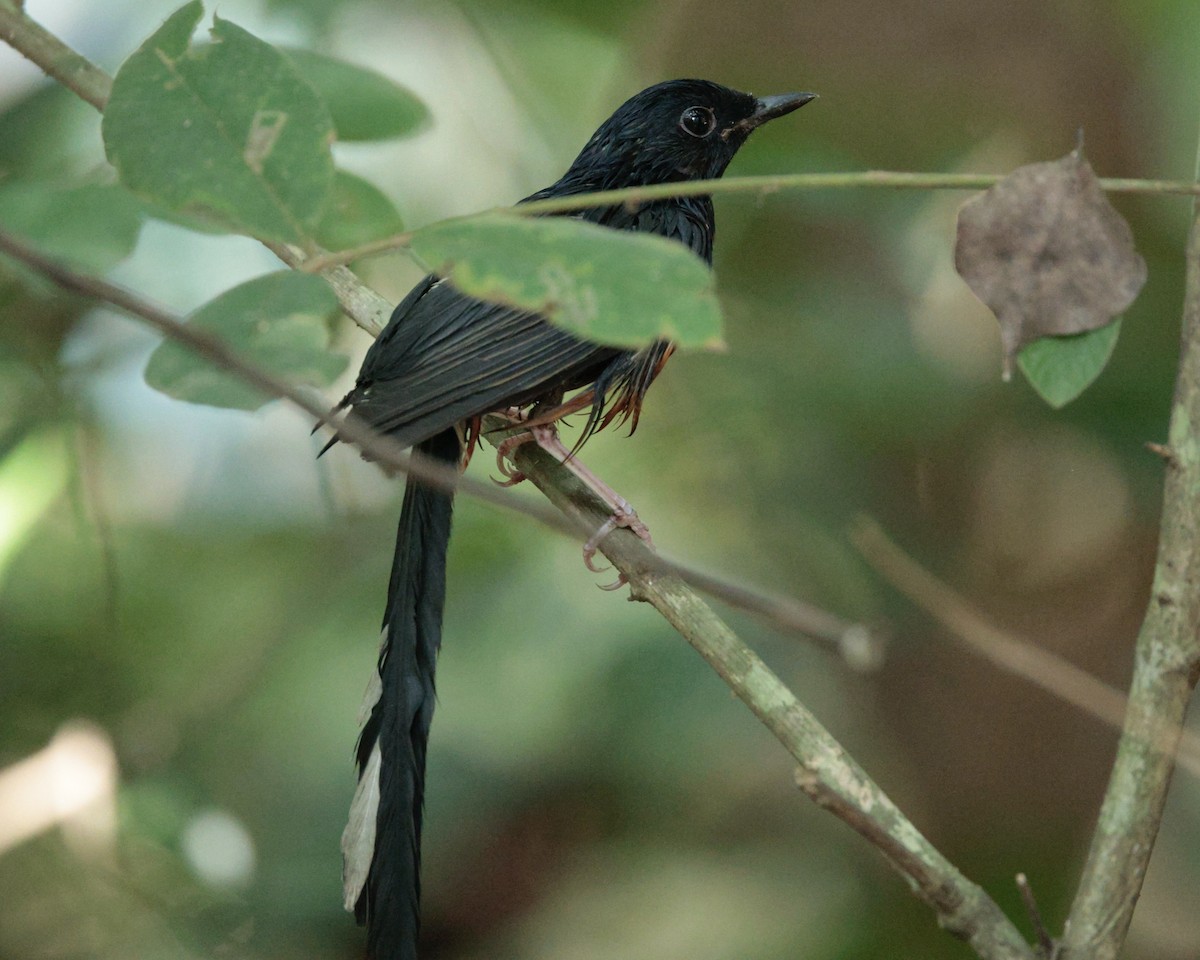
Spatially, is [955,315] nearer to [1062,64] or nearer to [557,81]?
[1062,64]

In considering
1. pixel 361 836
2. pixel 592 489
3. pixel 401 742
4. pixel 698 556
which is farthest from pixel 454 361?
pixel 698 556

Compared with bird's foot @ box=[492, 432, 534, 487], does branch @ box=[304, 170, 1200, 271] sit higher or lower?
higher

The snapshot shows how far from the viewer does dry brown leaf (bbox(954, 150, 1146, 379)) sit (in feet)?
4.32

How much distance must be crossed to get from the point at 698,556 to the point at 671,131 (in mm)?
1139

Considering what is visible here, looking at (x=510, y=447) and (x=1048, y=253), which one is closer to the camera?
(x=1048, y=253)

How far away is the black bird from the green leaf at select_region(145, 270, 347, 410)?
84cm

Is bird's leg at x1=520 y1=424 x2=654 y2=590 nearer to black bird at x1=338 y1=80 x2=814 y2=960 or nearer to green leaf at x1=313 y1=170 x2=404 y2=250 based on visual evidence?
black bird at x1=338 y1=80 x2=814 y2=960

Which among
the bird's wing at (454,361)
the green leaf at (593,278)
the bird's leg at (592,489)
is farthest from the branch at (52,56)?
the green leaf at (593,278)

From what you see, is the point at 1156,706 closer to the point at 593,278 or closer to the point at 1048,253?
the point at 1048,253

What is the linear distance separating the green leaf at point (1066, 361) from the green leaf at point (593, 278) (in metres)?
0.62

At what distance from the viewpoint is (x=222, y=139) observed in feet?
3.45

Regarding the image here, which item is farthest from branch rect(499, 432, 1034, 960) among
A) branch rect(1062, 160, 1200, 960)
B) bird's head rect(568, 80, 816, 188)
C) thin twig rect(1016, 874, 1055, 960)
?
bird's head rect(568, 80, 816, 188)

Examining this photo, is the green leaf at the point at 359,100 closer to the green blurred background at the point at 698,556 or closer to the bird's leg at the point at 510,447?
the bird's leg at the point at 510,447

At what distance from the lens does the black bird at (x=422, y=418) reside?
5.78 feet
